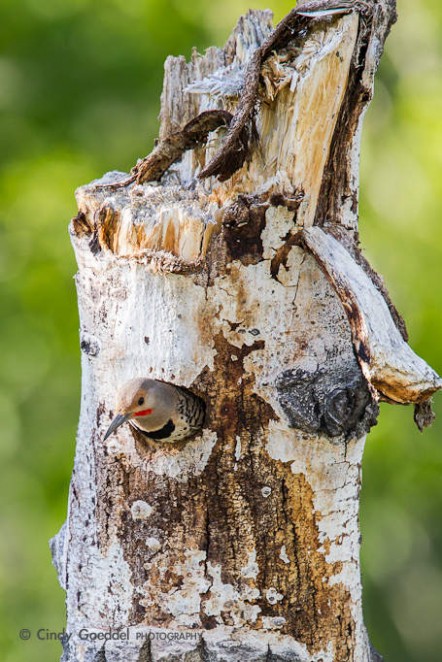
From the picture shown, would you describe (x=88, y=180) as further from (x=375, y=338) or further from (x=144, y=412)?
(x=375, y=338)

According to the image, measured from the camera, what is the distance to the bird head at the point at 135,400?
8.09ft

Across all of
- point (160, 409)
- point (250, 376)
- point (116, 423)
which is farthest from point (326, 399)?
point (116, 423)

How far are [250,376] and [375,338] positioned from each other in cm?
40

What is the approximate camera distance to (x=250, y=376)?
2508mm

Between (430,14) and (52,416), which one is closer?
(430,14)

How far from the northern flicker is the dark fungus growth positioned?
235 millimetres

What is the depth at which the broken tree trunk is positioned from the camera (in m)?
2.47

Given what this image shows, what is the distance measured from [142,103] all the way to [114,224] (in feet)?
9.10

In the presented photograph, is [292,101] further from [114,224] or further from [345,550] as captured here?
[345,550]

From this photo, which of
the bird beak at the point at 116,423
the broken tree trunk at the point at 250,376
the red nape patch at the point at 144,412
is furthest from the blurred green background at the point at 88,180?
the red nape patch at the point at 144,412

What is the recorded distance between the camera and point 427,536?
250 inches

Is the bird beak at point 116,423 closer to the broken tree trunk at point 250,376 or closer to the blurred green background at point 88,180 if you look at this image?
the broken tree trunk at point 250,376

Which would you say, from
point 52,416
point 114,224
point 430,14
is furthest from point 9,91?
point 114,224

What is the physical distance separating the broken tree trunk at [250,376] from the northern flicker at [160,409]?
0.03m
